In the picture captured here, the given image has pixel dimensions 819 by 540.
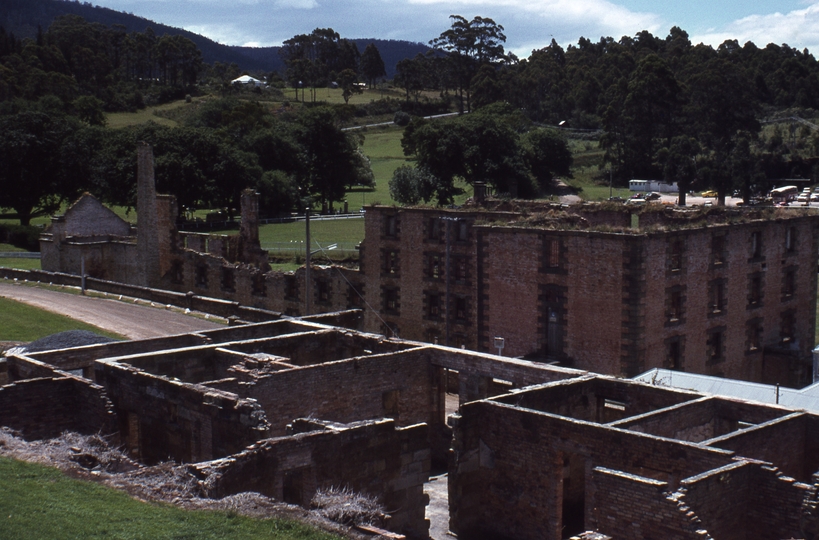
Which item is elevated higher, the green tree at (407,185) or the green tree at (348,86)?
the green tree at (348,86)

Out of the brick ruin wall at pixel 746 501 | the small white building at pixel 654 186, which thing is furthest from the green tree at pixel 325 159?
the brick ruin wall at pixel 746 501

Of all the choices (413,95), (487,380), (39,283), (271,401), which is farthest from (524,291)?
(413,95)

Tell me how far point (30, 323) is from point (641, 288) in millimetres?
31136

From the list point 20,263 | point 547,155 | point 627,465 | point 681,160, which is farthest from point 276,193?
point 627,465

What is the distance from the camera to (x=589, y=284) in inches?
1756

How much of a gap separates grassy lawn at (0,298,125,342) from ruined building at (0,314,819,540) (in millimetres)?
17649

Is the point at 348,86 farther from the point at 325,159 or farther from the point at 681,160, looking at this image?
the point at 681,160

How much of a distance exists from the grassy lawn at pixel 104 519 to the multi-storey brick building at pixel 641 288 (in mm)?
28559

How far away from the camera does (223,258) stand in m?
70.3

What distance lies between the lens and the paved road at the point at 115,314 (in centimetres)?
5153

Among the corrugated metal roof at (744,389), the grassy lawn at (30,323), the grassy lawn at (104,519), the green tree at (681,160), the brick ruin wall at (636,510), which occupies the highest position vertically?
the green tree at (681,160)

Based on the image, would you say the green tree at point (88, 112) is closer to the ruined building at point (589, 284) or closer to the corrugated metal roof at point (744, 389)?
the ruined building at point (589, 284)

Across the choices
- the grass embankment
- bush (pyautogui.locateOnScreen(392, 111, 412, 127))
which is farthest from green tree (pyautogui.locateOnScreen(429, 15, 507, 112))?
the grass embankment

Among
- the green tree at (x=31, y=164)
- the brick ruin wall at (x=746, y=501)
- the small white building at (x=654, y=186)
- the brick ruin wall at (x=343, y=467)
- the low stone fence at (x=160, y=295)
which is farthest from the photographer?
the small white building at (x=654, y=186)
